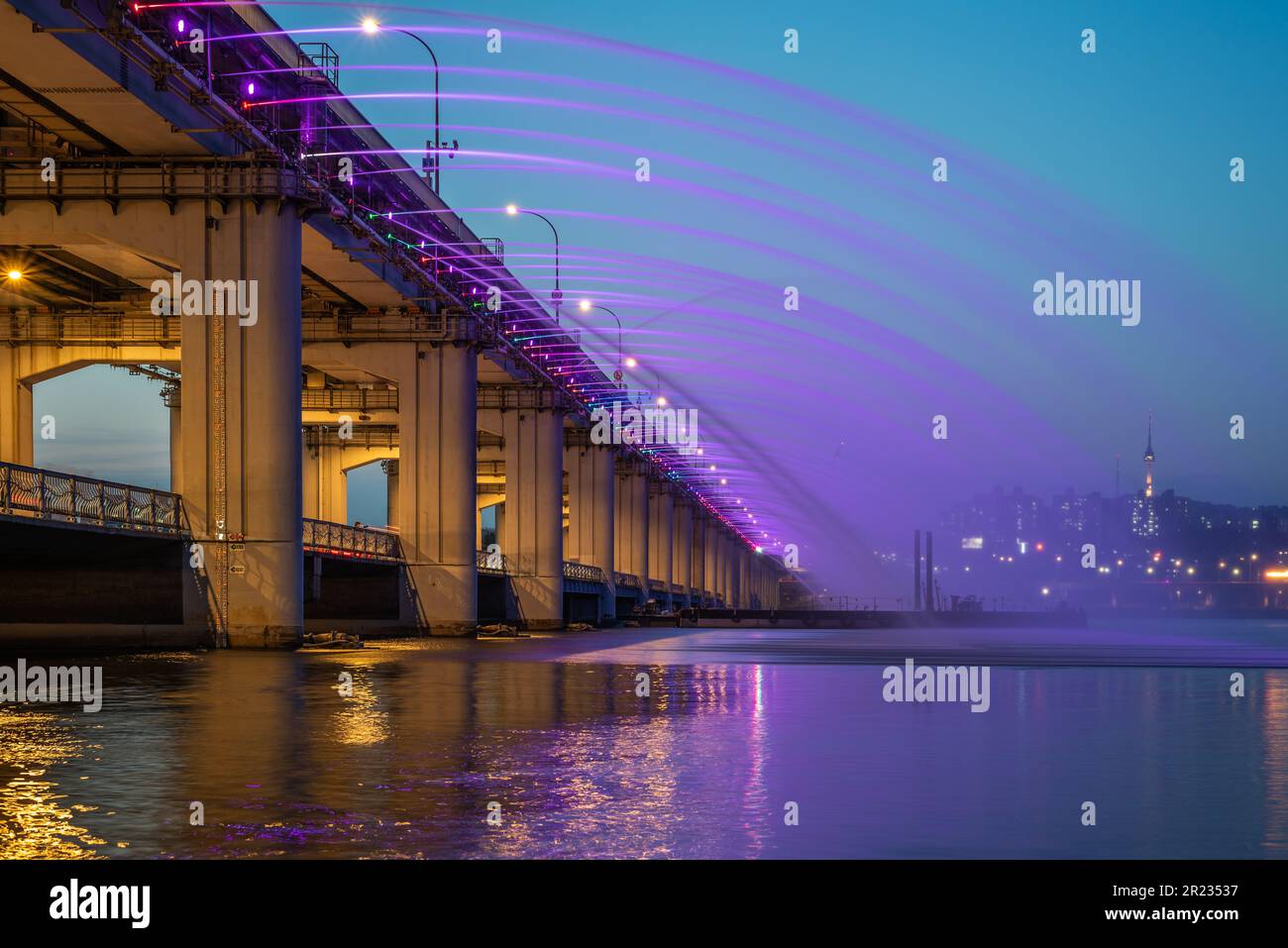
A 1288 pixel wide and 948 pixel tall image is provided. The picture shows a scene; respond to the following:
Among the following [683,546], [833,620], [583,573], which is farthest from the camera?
[683,546]

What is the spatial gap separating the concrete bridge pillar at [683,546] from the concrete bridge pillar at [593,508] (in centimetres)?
4730

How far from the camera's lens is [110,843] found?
29.5ft

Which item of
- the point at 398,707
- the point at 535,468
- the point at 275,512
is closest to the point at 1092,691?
the point at 398,707

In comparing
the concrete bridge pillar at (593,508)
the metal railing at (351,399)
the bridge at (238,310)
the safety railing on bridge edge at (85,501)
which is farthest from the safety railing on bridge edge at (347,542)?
the concrete bridge pillar at (593,508)

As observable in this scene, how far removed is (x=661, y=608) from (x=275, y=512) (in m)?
85.2

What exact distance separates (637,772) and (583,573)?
3137 inches

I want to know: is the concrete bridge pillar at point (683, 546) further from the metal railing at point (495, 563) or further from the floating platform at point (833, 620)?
the metal railing at point (495, 563)

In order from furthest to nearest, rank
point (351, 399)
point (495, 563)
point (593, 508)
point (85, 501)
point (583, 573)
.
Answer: point (593, 508) → point (583, 573) → point (351, 399) → point (495, 563) → point (85, 501)

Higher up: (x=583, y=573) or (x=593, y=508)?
(x=593, y=508)

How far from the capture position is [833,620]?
11469 centimetres

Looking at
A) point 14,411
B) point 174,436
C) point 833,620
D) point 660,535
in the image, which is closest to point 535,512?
point 174,436

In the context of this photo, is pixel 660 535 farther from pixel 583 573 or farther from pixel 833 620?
pixel 583 573
